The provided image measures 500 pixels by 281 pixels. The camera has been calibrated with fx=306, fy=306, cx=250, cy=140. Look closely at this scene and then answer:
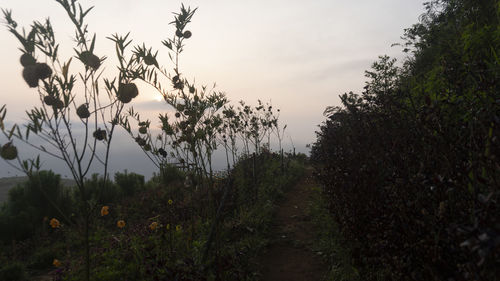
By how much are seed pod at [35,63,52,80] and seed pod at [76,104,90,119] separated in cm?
36

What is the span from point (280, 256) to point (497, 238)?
13.8 feet

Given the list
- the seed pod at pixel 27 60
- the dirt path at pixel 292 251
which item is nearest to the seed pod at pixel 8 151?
the seed pod at pixel 27 60

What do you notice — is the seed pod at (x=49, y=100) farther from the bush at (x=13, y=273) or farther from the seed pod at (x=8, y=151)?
the bush at (x=13, y=273)

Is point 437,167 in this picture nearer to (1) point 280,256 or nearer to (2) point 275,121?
(1) point 280,256

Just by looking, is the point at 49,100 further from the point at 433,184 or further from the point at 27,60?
the point at 433,184

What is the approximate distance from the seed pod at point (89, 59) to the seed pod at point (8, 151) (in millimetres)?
A: 942

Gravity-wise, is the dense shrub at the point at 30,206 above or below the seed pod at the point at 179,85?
below

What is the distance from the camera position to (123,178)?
11.3 meters

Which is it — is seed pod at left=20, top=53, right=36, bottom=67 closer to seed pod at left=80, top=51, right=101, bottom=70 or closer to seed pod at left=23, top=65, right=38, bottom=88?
seed pod at left=23, top=65, right=38, bottom=88

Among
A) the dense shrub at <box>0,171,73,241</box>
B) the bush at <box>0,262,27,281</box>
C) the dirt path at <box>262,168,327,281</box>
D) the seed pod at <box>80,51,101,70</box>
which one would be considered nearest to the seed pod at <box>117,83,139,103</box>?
the seed pod at <box>80,51,101,70</box>

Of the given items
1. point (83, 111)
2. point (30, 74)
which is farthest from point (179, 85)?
point (30, 74)

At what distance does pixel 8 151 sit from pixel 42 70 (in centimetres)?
74

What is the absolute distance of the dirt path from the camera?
13.6ft

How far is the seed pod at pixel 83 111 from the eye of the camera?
9.09ft
